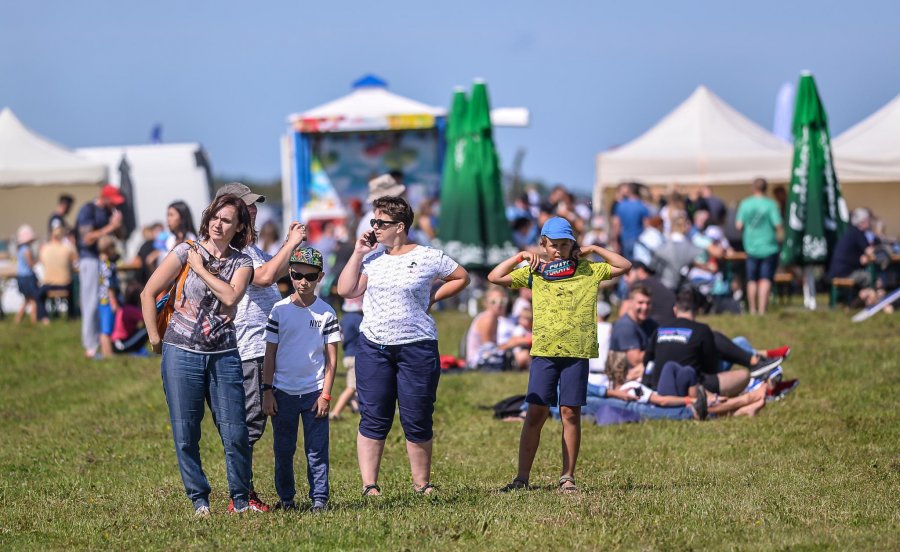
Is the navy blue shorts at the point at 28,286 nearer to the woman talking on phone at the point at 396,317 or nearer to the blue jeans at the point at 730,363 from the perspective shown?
the blue jeans at the point at 730,363

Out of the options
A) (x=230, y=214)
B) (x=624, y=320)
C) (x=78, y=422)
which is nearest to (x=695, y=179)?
(x=624, y=320)

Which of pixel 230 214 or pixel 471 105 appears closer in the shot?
pixel 230 214

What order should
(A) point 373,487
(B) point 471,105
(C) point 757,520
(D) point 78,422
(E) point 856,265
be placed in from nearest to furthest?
(C) point 757,520
(A) point 373,487
(D) point 78,422
(E) point 856,265
(B) point 471,105

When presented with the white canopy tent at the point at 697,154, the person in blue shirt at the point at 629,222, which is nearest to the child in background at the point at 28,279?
the person in blue shirt at the point at 629,222

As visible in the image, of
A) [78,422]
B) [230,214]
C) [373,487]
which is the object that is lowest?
[78,422]

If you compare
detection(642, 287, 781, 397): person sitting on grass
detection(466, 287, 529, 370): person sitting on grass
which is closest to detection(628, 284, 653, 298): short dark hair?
detection(642, 287, 781, 397): person sitting on grass

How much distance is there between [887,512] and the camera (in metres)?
7.25

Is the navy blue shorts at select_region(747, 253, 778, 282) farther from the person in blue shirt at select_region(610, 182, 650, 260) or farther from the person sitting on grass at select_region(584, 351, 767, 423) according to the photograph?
the person sitting on grass at select_region(584, 351, 767, 423)

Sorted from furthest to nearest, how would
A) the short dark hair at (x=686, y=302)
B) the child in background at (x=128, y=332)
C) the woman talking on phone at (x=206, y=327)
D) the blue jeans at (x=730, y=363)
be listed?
the child in background at (x=128, y=332) < the blue jeans at (x=730, y=363) < the short dark hair at (x=686, y=302) < the woman talking on phone at (x=206, y=327)

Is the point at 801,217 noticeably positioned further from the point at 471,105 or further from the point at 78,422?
the point at 78,422

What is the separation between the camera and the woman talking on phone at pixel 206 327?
22.9 ft

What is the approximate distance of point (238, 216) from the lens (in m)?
7.10

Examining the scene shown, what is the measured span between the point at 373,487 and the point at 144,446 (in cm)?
377

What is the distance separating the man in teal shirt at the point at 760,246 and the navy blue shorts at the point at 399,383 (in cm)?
1184
